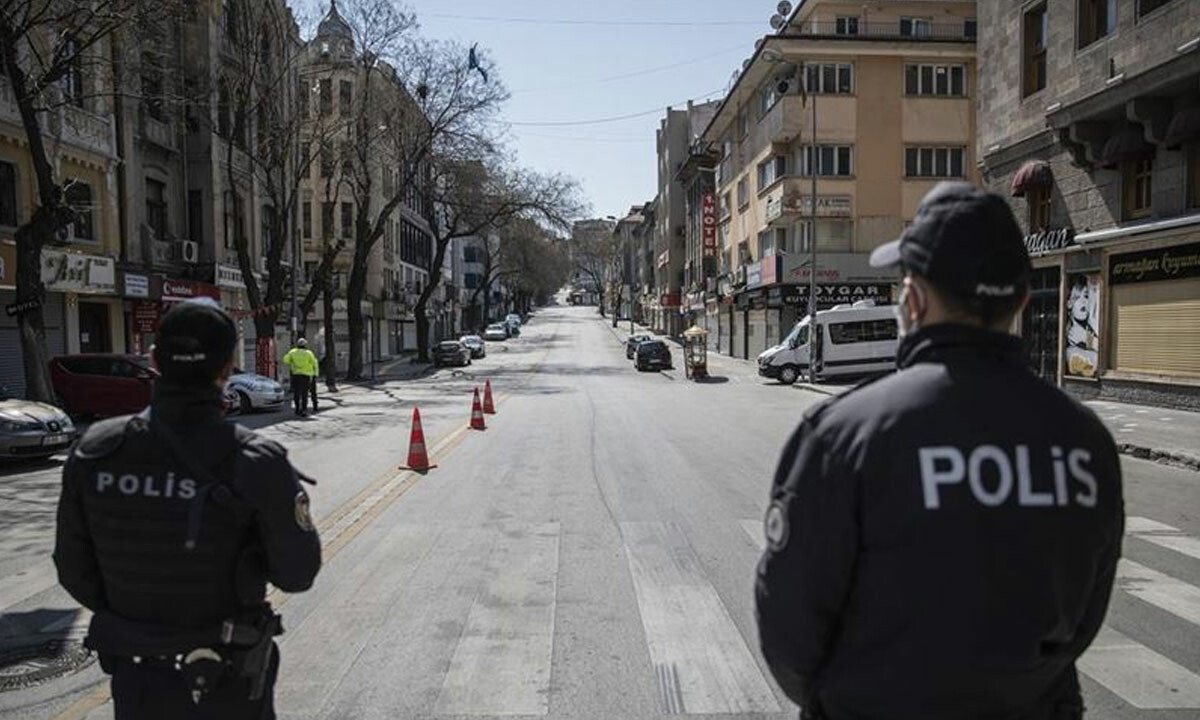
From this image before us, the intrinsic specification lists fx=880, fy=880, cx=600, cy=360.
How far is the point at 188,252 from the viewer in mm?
28953

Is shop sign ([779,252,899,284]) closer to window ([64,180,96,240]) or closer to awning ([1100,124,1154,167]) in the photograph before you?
awning ([1100,124,1154,167])

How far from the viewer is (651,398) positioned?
87.9ft

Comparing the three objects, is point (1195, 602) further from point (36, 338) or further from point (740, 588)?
point (36, 338)

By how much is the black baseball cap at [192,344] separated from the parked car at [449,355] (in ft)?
155

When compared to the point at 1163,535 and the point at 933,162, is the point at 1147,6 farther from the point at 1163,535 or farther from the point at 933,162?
the point at 933,162

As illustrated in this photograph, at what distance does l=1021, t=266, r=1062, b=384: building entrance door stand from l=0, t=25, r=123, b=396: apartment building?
22.6 m

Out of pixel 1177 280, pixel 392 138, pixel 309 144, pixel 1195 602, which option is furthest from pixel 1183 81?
pixel 392 138

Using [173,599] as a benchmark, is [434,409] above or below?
below

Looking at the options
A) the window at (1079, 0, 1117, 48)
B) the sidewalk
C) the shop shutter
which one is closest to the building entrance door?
the shop shutter

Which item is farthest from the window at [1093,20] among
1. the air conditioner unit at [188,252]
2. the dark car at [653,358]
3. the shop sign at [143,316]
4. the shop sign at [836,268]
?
the air conditioner unit at [188,252]

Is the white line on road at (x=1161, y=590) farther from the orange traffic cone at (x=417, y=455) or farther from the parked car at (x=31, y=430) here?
the parked car at (x=31, y=430)

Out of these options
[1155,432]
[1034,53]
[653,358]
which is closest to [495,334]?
[653,358]

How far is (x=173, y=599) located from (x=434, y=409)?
70.3 feet

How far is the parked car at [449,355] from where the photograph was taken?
4936 centimetres
